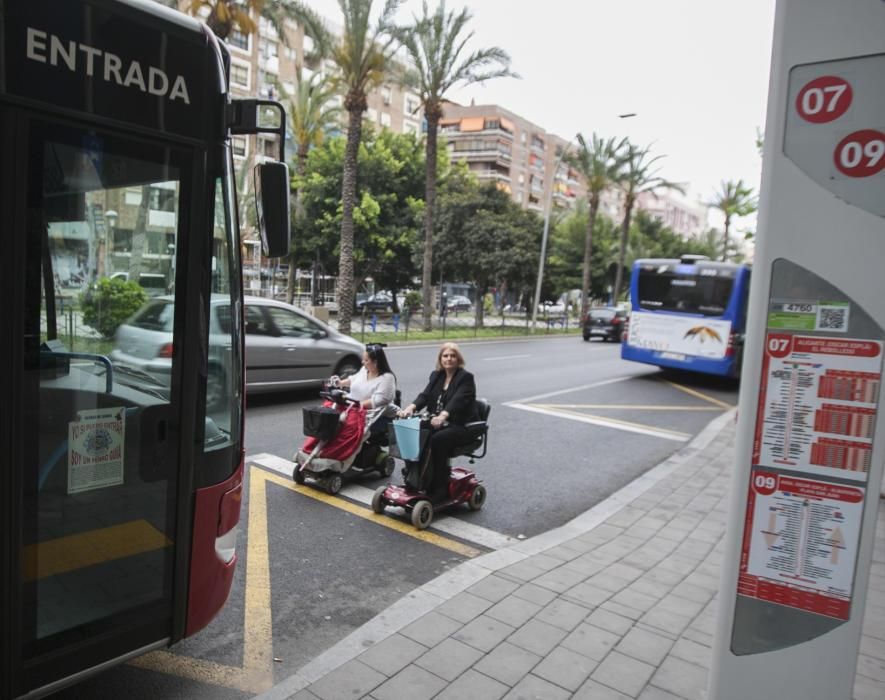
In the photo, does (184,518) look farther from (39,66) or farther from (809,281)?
(809,281)

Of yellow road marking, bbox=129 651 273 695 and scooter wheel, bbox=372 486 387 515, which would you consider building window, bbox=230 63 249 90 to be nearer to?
scooter wheel, bbox=372 486 387 515

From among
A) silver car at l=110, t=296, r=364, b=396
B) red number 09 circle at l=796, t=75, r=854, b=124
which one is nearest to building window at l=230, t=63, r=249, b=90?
silver car at l=110, t=296, r=364, b=396

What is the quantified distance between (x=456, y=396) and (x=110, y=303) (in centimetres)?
343

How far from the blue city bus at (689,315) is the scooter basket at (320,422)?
12544 millimetres

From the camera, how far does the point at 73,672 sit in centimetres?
260

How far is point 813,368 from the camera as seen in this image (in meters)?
2.32

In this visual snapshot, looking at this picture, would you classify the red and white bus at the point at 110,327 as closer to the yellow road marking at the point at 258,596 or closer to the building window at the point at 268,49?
the yellow road marking at the point at 258,596

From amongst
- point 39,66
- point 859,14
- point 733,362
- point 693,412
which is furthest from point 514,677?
point 733,362

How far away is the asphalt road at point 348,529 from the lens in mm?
3424

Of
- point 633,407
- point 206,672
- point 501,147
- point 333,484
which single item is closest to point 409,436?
point 333,484

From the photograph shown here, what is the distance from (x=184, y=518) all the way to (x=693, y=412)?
11.6 metres

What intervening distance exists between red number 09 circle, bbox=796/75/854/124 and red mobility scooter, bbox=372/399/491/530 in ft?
12.7

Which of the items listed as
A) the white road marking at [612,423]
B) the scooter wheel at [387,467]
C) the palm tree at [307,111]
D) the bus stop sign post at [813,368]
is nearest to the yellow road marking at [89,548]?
the bus stop sign post at [813,368]

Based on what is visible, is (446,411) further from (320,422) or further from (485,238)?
(485,238)
